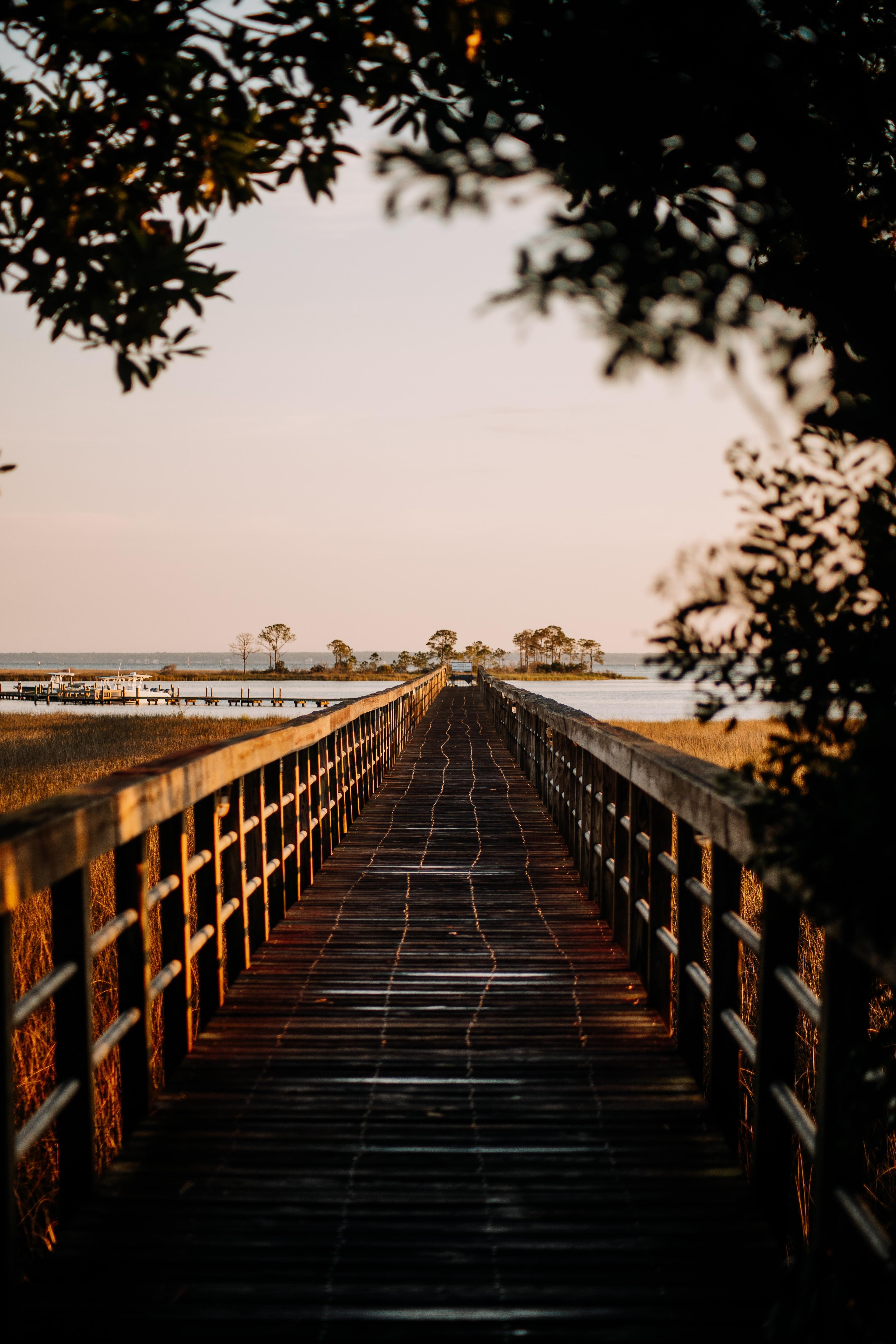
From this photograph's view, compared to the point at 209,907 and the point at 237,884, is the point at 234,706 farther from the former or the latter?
the point at 209,907

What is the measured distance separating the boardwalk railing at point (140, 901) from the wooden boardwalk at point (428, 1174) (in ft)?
0.58

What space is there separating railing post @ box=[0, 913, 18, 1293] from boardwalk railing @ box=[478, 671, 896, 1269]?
4.55 feet

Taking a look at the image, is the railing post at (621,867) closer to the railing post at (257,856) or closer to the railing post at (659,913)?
the railing post at (659,913)

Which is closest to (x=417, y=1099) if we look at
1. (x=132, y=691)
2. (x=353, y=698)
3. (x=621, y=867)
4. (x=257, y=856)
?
(x=257, y=856)

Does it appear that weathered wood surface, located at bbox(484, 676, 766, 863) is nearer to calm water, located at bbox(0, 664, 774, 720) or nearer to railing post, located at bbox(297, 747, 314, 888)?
railing post, located at bbox(297, 747, 314, 888)

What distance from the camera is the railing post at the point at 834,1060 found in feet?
6.55

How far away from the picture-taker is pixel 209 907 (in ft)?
12.6

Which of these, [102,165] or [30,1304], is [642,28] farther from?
[30,1304]

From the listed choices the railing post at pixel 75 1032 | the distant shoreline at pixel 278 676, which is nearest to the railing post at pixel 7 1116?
the railing post at pixel 75 1032

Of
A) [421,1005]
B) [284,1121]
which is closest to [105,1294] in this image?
[284,1121]

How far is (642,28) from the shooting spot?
247cm

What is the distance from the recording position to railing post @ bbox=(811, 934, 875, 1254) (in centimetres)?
200

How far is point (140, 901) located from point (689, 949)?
5.90 ft

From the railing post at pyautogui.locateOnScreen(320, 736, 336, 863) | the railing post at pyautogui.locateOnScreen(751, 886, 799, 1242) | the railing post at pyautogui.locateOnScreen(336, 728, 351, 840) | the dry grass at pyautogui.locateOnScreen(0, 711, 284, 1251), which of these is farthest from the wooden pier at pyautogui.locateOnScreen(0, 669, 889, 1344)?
the railing post at pyautogui.locateOnScreen(336, 728, 351, 840)
